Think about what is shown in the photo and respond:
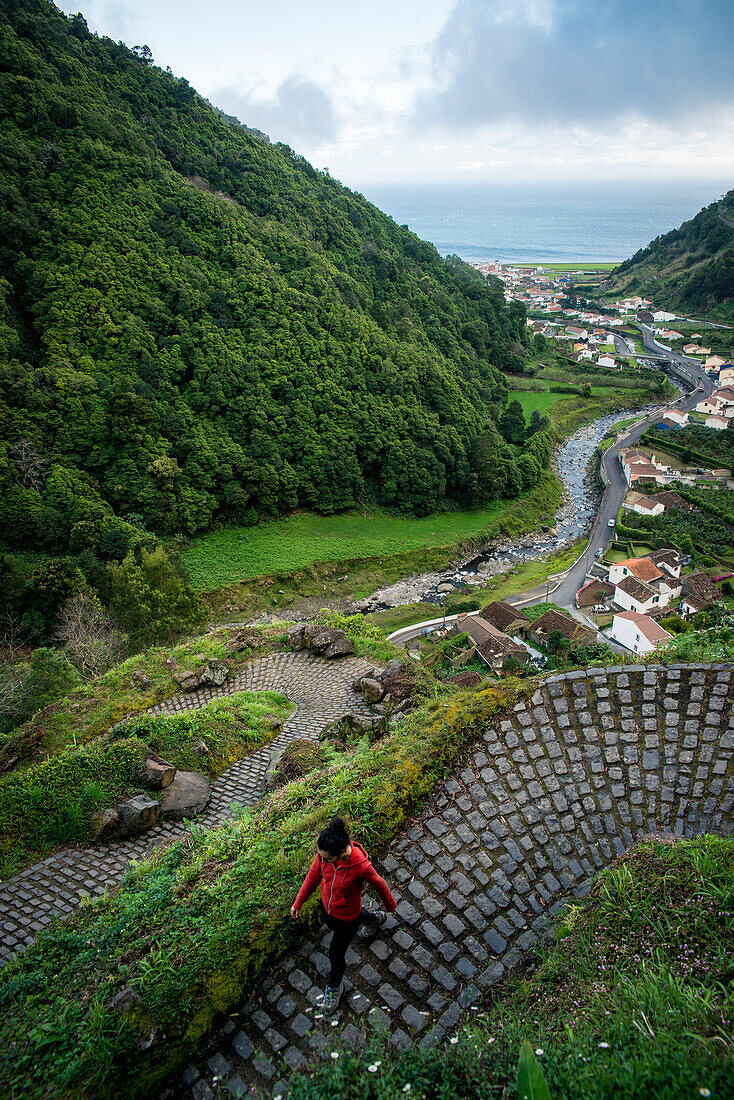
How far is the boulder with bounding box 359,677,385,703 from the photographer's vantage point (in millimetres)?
10406

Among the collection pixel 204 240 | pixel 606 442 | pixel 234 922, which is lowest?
pixel 606 442

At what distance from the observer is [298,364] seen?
113ft

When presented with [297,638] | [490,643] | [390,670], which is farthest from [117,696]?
[490,643]

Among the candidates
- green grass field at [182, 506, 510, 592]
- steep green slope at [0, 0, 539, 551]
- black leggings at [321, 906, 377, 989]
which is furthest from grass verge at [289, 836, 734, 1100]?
steep green slope at [0, 0, 539, 551]

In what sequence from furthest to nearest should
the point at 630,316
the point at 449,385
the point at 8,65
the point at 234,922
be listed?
1. the point at 630,316
2. the point at 449,385
3. the point at 8,65
4. the point at 234,922

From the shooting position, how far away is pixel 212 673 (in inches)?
470

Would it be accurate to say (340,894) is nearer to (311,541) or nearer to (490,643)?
(490,643)

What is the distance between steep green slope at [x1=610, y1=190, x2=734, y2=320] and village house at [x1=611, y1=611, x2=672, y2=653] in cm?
7294

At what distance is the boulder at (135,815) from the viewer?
6.96 metres

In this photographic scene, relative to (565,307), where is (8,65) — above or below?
above

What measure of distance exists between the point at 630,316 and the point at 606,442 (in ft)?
167

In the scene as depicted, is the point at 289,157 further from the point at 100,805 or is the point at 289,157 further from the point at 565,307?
the point at 565,307

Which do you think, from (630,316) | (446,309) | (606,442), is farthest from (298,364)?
(630,316)

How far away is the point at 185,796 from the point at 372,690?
3.98m
